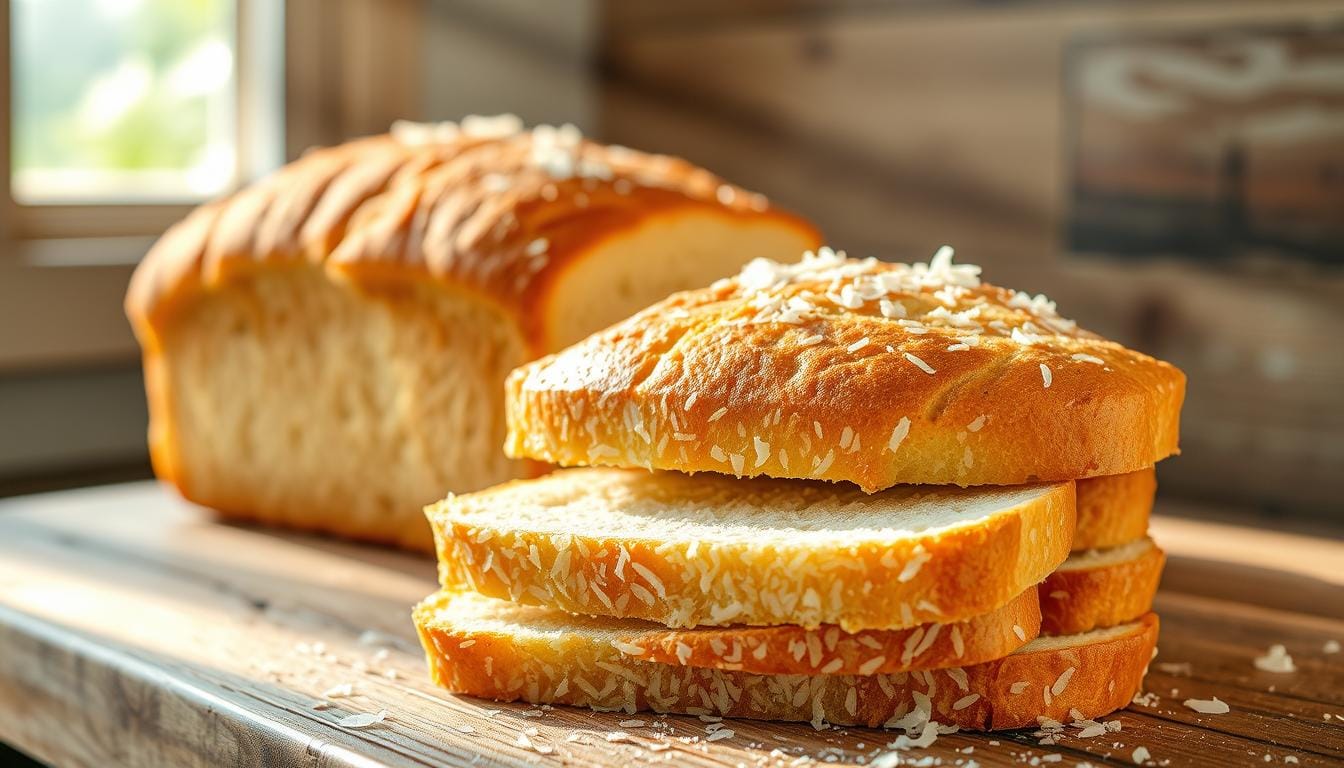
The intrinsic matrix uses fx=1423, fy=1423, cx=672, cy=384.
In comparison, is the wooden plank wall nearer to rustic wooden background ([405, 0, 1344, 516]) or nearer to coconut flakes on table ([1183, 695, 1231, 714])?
rustic wooden background ([405, 0, 1344, 516])

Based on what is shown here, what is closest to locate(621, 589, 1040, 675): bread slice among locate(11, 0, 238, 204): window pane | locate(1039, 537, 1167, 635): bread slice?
locate(1039, 537, 1167, 635): bread slice

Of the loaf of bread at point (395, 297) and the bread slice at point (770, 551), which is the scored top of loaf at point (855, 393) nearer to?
the bread slice at point (770, 551)

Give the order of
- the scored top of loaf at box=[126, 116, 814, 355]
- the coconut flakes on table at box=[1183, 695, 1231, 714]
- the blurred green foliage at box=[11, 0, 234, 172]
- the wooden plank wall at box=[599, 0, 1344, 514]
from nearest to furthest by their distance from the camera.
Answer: the coconut flakes on table at box=[1183, 695, 1231, 714] → the scored top of loaf at box=[126, 116, 814, 355] → the wooden plank wall at box=[599, 0, 1344, 514] → the blurred green foliage at box=[11, 0, 234, 172]

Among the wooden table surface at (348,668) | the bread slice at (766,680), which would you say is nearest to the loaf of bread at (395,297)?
the wooden table surface at (348,668)


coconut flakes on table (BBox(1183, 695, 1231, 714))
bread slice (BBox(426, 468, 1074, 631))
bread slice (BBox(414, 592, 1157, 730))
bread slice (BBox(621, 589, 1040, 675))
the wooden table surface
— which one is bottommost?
the wooden table surface

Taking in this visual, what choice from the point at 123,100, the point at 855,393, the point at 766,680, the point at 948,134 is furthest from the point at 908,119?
the point at 766,680

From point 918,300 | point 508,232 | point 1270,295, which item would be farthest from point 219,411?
point 1270,295

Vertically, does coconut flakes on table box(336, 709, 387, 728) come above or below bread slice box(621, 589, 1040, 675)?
below
